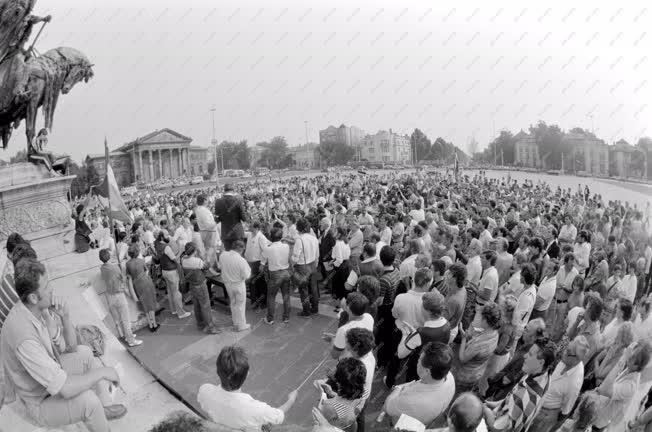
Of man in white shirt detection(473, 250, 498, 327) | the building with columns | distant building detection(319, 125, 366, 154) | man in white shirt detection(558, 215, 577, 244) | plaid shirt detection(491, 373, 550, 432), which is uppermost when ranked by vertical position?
distant building detection(319, 125, 366, 154)

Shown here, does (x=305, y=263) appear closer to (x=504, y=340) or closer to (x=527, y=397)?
(x=504, y=340)

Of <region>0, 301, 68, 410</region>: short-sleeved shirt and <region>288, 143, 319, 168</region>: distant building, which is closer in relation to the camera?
<region>0, 301, 68, 410</region>: short-sleeved shirt

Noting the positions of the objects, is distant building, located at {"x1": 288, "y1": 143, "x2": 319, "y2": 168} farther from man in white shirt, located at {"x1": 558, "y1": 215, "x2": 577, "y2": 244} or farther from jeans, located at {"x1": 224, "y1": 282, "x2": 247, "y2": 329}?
jeans, located at {"x1": 224, "y1": 282, "x2": 247, "y2": 329}

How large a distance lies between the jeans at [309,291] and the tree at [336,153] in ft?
167

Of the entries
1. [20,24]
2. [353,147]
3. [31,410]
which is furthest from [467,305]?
[353,147]

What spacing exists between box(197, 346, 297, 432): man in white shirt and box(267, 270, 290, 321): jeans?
406 centimetres

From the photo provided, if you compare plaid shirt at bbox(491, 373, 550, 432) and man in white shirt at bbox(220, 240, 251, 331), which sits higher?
man in white shirt at bbox(220, 240, 251, 331)

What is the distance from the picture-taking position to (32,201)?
8484mm

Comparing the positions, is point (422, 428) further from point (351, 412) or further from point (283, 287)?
point (283, 287)

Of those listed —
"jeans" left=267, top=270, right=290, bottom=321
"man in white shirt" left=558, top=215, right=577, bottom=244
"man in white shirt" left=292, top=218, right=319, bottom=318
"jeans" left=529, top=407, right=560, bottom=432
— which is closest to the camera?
"jeans" left=529, top=407, right=560, bottom=432

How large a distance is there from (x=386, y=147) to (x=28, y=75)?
71.8 metres

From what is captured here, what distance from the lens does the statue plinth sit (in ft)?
26.8

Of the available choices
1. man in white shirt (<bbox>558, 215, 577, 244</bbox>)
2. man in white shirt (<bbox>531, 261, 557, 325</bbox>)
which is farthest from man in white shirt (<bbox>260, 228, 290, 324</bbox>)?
man in white shirt (<bbox>558, 215, 577, 244</bbox>)

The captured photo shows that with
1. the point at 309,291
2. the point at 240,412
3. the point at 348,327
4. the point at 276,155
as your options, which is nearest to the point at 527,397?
the point at 348,327
